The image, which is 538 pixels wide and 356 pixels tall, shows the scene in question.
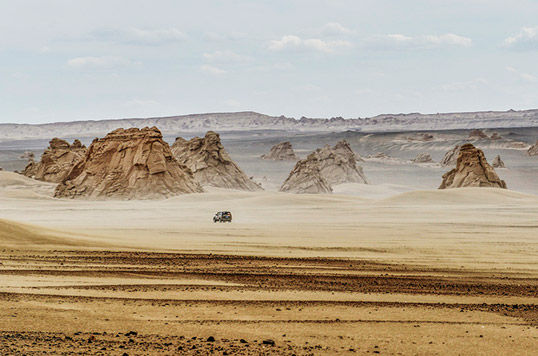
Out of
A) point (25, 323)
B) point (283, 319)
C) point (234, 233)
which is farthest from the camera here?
point (234, 233)

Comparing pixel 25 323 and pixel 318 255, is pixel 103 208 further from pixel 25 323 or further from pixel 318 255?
pixel 25 323

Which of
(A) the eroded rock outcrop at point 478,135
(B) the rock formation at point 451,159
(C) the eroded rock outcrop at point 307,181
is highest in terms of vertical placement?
(A) the eroded rock outcrop at point 478,135

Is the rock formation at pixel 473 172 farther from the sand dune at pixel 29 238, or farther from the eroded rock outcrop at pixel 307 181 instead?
the sand dune at pixel 29 238

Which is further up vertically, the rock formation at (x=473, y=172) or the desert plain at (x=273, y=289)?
the rock formation at (x=473, y=172)

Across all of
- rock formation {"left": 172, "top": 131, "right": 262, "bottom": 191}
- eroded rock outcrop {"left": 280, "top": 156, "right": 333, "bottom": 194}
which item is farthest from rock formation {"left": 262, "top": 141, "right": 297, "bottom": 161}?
eroded rock outcrop {"left": 280, "top": 156, "right": 333, "bottom": 194}

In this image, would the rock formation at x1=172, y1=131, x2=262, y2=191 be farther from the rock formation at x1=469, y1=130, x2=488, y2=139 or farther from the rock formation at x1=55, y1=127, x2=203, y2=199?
the rock formation at x1=469, y1=130, x2=488, y2=139

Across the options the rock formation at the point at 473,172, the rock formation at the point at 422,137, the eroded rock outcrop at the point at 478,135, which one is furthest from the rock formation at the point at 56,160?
the rock formation at the point at 422,137

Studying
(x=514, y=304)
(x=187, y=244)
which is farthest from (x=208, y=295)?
(x=187, y=244)
